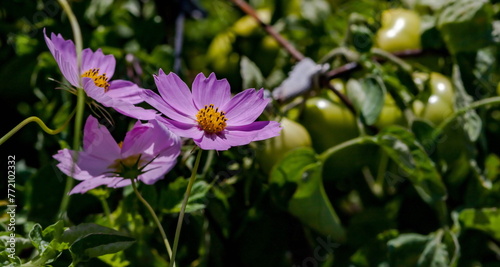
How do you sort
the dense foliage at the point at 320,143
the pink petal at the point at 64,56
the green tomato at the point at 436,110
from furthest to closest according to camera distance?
1. the green tomato at the point at 436,110
2. the dense foliage at the point at 320,143
3. the pink petal at the point at 64,56

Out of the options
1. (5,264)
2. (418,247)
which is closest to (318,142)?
(418,247)

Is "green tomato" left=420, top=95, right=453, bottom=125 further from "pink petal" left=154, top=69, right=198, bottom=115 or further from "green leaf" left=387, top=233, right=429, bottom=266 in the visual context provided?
"pink petal" left=154, top=69, right=198, bottom=115

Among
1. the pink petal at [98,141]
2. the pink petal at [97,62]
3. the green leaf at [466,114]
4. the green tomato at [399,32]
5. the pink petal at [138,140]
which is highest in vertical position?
the pink petal at [97,62]

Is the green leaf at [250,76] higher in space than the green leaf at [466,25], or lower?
higher

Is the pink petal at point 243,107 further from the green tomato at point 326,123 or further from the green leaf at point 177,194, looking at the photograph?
the green tomato at point 326,123

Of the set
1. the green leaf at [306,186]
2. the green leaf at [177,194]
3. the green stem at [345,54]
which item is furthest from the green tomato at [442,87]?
the green leaf at [177,194]

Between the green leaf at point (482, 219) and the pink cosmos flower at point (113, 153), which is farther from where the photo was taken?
the green leaf at point (482, 219)
